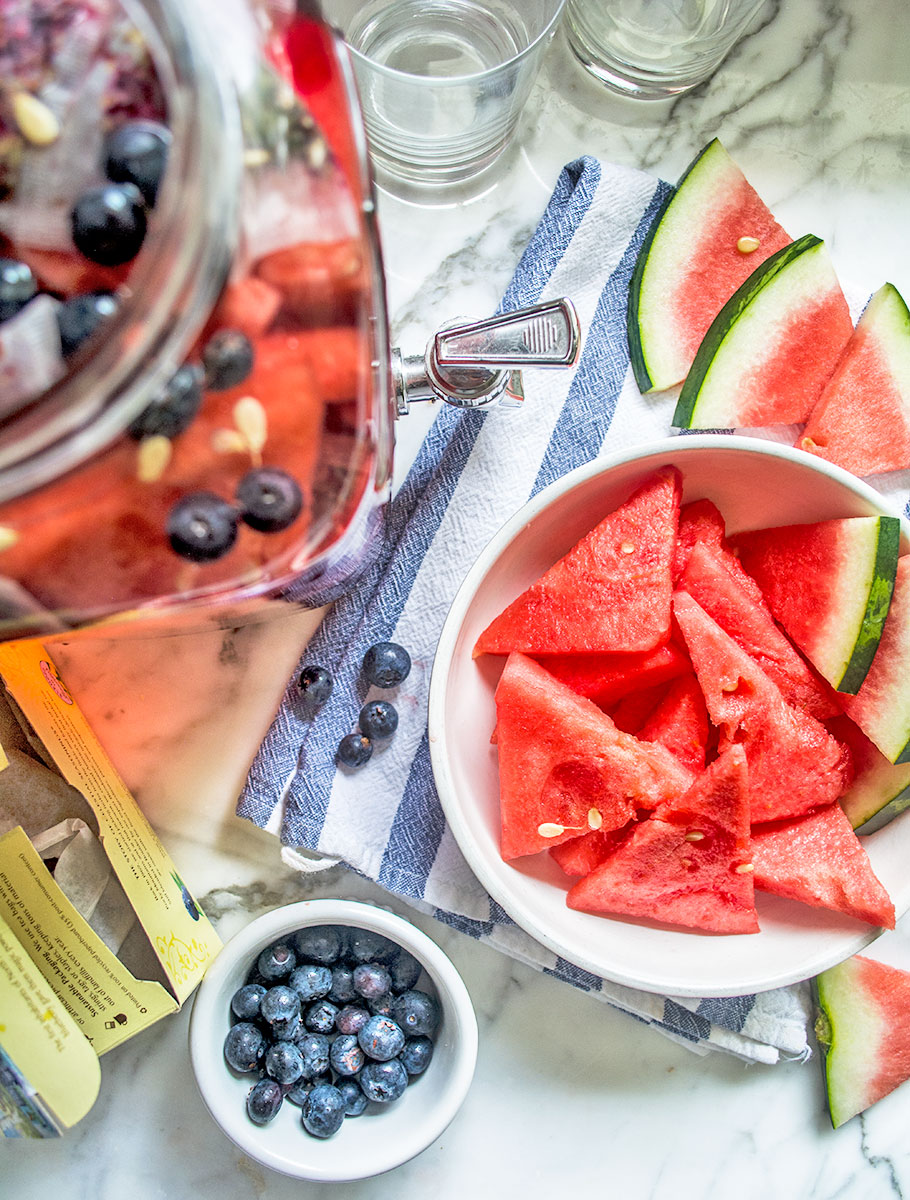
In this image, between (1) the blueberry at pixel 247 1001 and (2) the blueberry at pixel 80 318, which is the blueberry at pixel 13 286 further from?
(1) the blueberry at pixel 247 1001

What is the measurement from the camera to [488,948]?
1.18 metres

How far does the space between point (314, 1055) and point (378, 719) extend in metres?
0.39

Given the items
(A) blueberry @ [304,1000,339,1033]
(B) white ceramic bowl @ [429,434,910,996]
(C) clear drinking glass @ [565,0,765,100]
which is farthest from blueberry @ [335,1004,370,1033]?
(C) clear drinking glass @ [565,0,765,100]

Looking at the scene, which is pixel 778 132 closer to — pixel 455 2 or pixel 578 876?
pixel 455 2

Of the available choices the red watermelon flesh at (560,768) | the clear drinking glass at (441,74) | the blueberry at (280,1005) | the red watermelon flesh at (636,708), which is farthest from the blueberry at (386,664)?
the clear drinking glass at (441,74)

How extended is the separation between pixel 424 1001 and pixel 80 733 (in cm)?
49

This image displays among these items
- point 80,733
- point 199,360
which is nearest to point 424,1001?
point 80,733

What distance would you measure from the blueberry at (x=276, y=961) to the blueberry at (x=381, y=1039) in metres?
0.11

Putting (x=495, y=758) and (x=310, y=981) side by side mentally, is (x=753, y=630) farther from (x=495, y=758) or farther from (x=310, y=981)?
(x=310, y=981)

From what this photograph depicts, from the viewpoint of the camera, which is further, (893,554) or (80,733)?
(80,733)

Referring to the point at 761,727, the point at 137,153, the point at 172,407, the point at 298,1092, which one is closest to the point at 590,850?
the point at 761,727

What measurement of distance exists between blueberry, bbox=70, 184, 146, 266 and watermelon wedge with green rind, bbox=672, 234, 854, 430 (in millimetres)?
667

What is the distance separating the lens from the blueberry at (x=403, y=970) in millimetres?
1132

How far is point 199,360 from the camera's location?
62 cm
